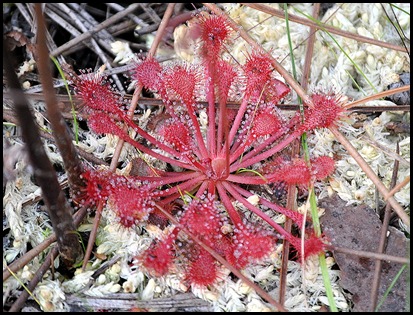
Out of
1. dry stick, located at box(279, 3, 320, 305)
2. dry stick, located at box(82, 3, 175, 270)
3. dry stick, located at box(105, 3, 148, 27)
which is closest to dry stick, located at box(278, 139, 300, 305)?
dry stick, located at box(279, 3, 320, 305)

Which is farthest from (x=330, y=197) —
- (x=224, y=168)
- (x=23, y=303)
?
(x=23, y=303)

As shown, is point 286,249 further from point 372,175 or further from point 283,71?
point 283,71

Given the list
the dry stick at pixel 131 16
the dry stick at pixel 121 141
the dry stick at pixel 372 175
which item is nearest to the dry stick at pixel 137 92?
the dry stick at pixel 121 141

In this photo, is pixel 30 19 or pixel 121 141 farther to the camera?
pixel 30 19

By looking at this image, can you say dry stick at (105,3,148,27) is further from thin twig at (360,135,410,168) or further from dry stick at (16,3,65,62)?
thin twig at (360,135,410,168)

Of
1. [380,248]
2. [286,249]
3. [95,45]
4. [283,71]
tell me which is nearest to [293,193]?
[286,249]

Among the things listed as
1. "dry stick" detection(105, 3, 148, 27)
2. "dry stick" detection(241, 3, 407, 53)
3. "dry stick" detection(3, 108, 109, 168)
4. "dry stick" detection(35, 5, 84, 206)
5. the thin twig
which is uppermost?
"dry stick" detection(241, 3, 407, 53)

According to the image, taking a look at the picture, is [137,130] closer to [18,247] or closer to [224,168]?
[224,168]
